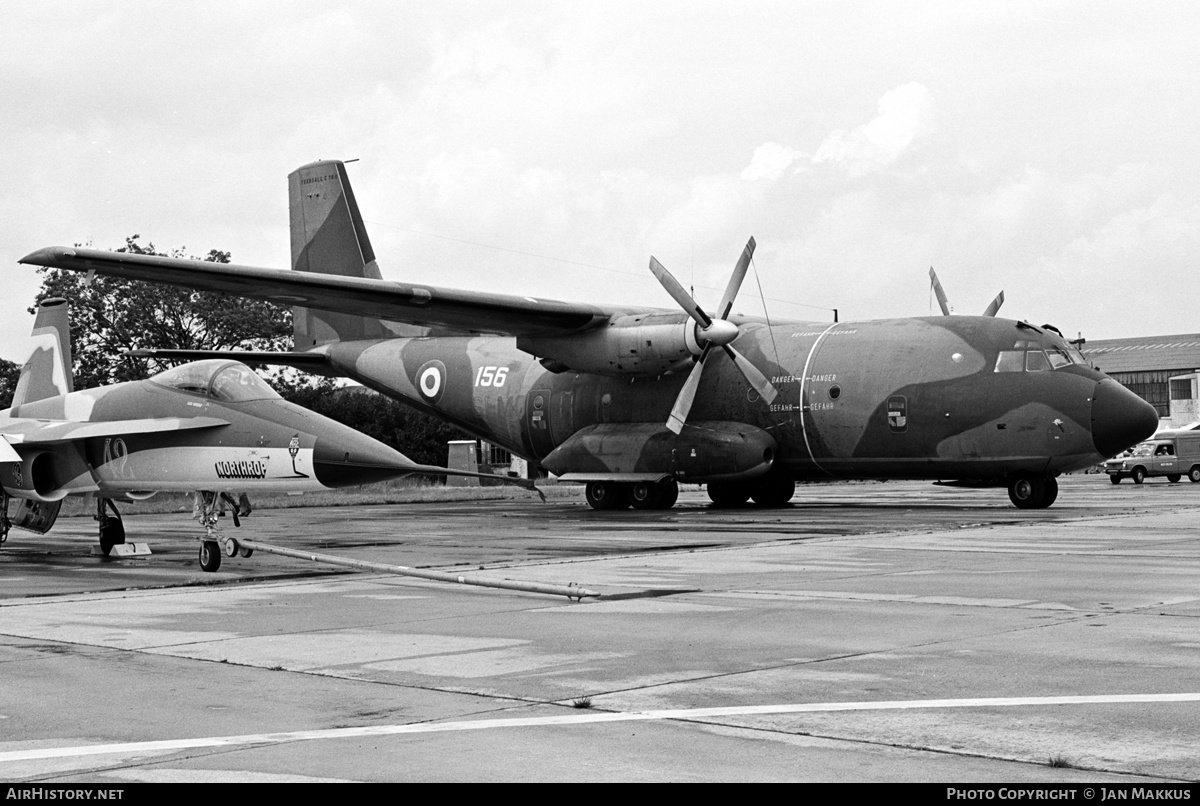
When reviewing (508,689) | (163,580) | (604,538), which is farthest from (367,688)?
(604,538)

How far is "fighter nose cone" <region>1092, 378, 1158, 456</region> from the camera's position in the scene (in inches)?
933

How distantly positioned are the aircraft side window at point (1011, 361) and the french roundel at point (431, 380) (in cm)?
1330

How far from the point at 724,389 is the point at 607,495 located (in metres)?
3.70

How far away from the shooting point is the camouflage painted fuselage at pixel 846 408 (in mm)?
24062

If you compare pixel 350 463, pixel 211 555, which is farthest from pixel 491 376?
pixel 211 555

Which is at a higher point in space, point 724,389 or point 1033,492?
point 724,389

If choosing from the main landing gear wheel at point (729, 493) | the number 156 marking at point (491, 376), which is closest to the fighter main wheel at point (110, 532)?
the number 156 marking at point (491, 376)

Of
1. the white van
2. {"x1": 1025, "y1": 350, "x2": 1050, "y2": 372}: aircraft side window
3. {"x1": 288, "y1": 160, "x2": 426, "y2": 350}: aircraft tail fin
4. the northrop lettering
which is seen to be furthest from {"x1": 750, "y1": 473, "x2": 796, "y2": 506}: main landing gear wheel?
the white van

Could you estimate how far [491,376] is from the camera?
3133 cm

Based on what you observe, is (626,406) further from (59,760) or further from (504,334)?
(59,760)

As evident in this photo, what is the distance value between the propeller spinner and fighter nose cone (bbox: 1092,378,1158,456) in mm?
6015

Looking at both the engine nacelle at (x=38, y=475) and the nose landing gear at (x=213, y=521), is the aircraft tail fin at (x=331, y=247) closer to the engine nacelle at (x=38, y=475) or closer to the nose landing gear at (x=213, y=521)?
the engine nacelle at (x=38, y=475)

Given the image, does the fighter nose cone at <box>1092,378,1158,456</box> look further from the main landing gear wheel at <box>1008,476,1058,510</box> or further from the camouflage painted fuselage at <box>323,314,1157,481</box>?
the main landing gear wheel at <box>1008,476,1058,510</box>

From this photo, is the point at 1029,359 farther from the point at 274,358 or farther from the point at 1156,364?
the point at 1156,364
